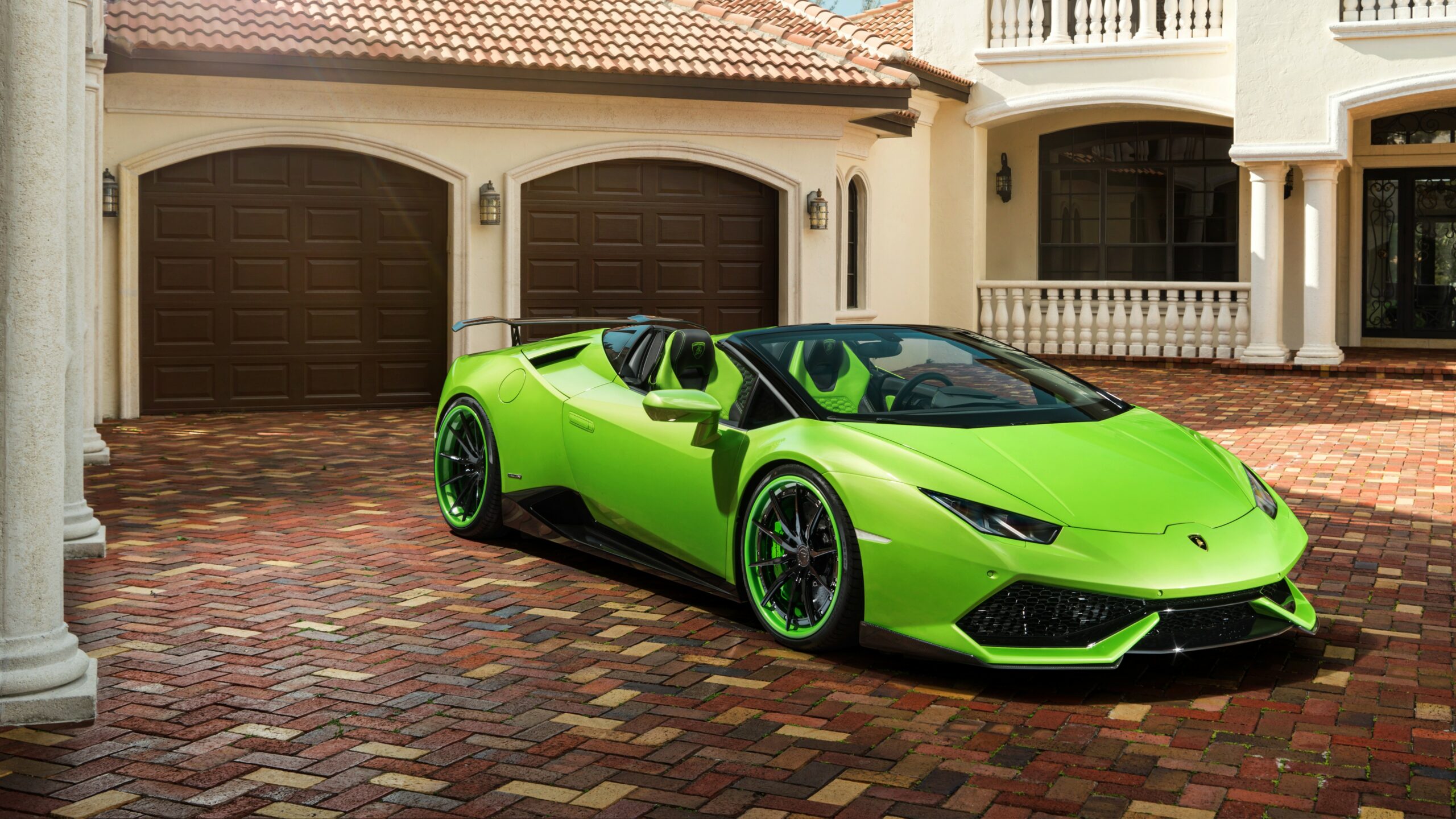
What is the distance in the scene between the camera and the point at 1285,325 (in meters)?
22.8

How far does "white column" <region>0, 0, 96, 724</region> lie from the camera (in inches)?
174

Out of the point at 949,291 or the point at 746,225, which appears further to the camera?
the point at 949,291

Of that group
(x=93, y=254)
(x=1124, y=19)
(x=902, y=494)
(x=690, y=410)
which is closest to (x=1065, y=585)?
(x=902, y=494)

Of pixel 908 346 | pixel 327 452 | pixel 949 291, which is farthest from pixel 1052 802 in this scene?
pixel 949 291

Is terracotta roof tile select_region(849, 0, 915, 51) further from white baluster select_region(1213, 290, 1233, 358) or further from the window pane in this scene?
white baluster select_region(1213, 290, 1233, 358)

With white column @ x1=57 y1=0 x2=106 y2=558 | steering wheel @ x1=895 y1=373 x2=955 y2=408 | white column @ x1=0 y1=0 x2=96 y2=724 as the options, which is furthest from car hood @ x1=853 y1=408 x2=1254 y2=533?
white column @ x1=57 y1=0 x2=106 y2=558

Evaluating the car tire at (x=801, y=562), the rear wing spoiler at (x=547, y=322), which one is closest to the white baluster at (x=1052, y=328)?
the rear wing spoiler at (x=547, y=322)

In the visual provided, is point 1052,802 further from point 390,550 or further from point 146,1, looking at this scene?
point 146,1

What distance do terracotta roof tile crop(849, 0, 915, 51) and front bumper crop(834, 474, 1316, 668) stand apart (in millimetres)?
18779

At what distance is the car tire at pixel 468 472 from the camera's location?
7.50 m

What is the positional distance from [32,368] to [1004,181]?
20.7m

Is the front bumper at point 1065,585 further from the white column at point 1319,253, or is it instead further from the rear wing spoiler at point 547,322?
the white column at point 1319,253

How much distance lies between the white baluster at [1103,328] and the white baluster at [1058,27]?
3727mm

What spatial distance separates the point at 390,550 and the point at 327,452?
4493mm
